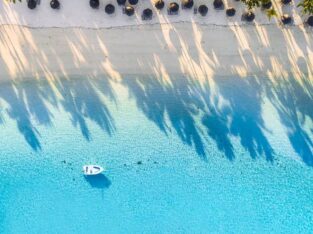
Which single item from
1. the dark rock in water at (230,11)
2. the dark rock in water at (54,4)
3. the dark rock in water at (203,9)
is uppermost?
the dark rock in water at (54,4)

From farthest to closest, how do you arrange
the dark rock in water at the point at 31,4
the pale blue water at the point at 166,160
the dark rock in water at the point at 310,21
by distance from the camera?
1. the pale blue water at the point at 166,160
2. the dark rock in water at the point at 310,21
3. the dark rock in water at the point at 31,4

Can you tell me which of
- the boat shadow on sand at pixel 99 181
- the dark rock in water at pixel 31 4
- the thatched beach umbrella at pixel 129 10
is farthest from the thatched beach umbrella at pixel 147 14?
the boat shadow on sand at pixel 99 181

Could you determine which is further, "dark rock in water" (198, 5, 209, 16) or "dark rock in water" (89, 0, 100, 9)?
"dark rock in water" (198, 5, 209, 16)

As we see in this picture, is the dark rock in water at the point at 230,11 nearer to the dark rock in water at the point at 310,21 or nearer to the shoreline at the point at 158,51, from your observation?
the shoreline at the point at 158,51

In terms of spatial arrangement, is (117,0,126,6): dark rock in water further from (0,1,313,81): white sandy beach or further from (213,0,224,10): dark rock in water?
(213,0,224,10): dark rock in water

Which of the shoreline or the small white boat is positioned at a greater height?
the shoreline

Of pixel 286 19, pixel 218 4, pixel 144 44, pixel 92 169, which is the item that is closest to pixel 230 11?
pixel 218 4

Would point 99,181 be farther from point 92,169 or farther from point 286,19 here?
point 286,19

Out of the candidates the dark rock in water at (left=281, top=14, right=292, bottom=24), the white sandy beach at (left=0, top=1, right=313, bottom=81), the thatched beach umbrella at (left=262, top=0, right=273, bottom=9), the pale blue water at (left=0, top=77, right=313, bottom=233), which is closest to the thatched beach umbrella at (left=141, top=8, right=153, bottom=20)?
the white sandy beach at (left=0, top=1, right=313, bottom=81)
